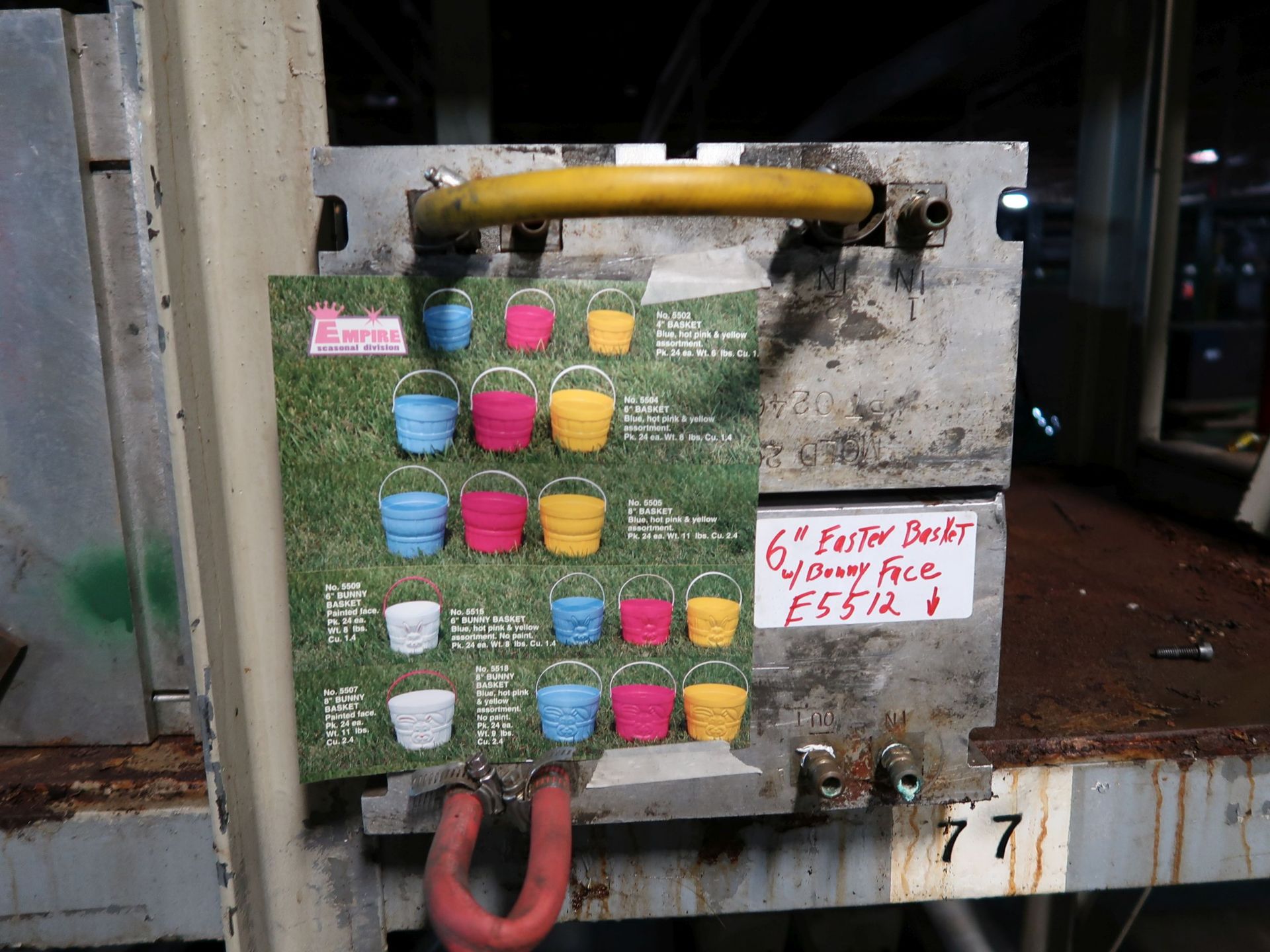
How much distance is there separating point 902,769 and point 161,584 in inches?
26.9

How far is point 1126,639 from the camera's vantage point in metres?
0.95

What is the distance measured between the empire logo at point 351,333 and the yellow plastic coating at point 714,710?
14.4 inches

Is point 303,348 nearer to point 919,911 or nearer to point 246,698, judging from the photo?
point 246,698

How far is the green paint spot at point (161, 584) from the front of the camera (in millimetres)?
689

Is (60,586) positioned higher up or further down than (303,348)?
further down

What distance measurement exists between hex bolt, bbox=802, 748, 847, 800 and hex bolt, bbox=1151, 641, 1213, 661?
0.53 m

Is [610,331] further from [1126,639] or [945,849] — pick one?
[1126,639]

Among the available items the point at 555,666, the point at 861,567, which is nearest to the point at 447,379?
the point at 555,666

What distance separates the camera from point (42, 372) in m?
0.64

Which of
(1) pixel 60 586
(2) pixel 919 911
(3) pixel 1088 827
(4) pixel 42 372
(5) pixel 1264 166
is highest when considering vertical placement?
(5) pixel 1264 166

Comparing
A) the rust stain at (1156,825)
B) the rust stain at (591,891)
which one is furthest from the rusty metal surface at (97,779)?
the rust stain at (1156,825)

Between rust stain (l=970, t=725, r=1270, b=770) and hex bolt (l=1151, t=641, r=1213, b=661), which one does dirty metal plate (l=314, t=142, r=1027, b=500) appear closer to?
rust stain (l=970, t=725, r=1270, b=770)

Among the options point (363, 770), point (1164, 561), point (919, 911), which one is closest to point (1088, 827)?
point (363, 770)

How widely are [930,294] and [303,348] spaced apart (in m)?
0.48
